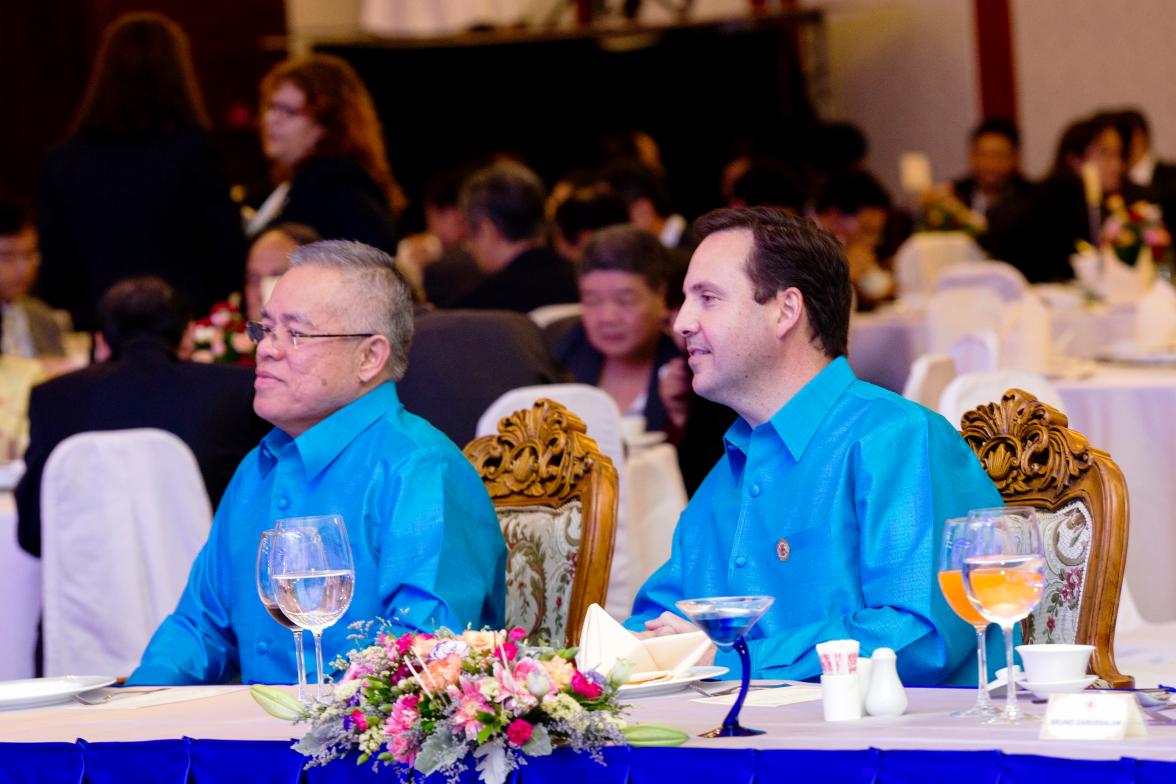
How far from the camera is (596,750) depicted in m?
1.70

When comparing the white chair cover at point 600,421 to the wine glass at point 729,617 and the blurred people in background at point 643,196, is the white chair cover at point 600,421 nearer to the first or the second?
the wine glass at point 729,617

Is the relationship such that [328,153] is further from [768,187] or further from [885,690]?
[885,690]

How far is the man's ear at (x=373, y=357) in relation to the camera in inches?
107

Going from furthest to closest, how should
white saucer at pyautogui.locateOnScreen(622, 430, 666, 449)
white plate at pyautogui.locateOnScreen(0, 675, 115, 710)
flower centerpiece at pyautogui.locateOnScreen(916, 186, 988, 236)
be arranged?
1. flower centerpiece at pyautogui.locateOnScreen(916, 186, 988, 236)
2. white saucer at pyautogui.locateOnScreen(622, 430, 666, 449)
3. white plate at pyautogui.locateOnScreen(0, 675, 115, 710)

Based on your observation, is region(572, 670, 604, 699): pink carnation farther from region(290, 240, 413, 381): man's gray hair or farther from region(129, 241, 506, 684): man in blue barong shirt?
region(290, 240, 413, 381): man's gray hair

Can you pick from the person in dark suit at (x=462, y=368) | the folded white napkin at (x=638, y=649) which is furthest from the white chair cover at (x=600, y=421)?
the folded white napkin at (x=638, y=649)

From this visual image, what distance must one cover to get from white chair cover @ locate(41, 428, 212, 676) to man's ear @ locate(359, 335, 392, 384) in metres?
1.48

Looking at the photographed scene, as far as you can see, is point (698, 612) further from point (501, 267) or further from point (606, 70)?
point (606, 70)

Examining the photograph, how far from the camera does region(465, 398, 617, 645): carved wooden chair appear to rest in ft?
9.52

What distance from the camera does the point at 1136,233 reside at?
654 centimetres

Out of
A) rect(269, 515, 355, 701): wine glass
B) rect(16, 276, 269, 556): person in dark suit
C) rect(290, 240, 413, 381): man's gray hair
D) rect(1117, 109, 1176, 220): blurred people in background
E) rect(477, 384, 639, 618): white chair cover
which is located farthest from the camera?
rect(1117, 109, 1176, 220): blurred people in background

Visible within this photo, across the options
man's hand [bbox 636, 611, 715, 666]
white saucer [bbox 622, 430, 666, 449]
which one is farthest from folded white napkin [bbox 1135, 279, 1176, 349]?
man's hand [bbox 636, 611, 715, 666]

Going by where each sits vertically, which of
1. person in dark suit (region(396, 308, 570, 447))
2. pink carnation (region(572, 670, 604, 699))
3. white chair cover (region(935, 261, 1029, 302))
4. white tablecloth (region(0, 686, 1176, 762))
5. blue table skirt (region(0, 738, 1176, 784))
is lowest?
blue table skirt (region(0, 738, 1176, 784))

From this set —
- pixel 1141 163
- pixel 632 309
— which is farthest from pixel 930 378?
pixel 1141 163
